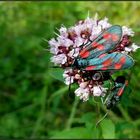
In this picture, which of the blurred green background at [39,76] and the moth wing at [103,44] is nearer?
the moth wing at [103,44]

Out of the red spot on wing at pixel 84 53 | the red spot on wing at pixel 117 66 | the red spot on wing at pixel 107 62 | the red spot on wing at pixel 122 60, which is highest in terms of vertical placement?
the red spot on wing at pixel 84 53

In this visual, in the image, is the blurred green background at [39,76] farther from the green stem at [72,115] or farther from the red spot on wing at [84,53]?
the red spot on wing at [84,53]

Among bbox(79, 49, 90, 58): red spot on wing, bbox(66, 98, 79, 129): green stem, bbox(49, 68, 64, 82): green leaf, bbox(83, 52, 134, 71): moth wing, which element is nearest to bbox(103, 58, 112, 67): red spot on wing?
bbox(83, 52, 134, 71): moth wing

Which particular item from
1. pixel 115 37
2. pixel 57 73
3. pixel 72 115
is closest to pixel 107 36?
pixel 115 37

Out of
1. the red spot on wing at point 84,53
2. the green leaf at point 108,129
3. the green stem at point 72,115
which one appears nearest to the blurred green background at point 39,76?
the green stem at point 72,115

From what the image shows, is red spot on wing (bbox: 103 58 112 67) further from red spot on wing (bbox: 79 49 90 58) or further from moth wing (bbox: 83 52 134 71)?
red spot on wing (bbox: 79 49 90 58)

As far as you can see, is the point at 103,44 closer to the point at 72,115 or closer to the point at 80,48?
the point at 80,48
